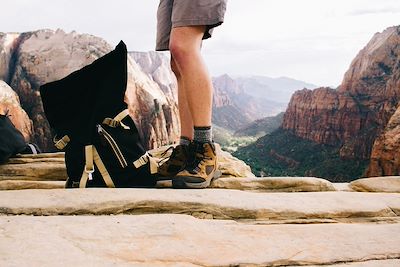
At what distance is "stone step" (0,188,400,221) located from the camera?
2.85m

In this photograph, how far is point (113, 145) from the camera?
345 centimetres

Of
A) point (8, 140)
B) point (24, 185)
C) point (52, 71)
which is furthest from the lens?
point (52, 71)

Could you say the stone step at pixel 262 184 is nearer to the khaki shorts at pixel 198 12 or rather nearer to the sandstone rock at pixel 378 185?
the sandstone rock at pixel 378 185

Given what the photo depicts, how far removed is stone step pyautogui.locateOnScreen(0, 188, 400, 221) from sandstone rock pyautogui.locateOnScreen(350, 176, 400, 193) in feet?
2.89

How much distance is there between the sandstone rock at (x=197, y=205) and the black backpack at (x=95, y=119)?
0.96ft

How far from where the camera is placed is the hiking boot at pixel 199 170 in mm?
3576

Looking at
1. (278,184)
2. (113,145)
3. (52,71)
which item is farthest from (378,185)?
(52,71)

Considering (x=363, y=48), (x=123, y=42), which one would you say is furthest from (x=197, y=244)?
(x=363, y=48)

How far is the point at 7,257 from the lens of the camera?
6.44ft

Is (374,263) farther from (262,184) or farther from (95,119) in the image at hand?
(95,119)

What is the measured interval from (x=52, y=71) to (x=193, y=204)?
26.8 metres

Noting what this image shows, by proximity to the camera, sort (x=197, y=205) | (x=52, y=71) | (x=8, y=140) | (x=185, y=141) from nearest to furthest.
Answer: (x=197, y=205)
(x=185, y=141)
(x=8, y=140)
(x=52, y=71)

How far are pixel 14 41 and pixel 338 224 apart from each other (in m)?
33.7

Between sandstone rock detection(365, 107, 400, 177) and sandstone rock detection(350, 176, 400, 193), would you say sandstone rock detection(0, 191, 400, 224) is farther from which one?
sandstone rock detection(365, 107, 400, 177)
